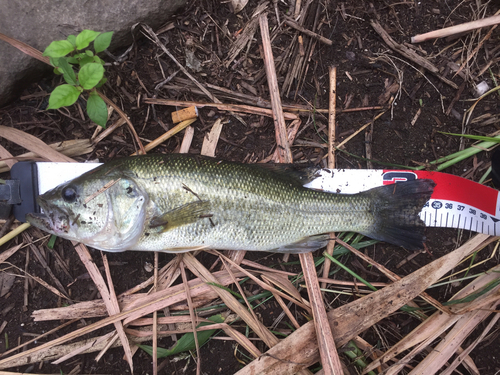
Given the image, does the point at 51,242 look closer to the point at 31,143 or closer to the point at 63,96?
the point at 31,143

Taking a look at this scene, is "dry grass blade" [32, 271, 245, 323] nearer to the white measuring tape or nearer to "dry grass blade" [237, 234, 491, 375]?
"dry grass blade" [237, 234, 491, 375]

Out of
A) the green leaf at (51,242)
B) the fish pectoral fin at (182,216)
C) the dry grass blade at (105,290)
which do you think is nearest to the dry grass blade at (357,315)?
the dry grass blade at (105,290)

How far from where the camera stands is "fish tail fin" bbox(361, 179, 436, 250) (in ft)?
10.4

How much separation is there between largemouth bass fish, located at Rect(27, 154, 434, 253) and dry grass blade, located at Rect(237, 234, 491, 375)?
0.42 meters

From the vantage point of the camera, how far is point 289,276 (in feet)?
11.0

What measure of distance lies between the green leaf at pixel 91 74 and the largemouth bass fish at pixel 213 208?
0.70m

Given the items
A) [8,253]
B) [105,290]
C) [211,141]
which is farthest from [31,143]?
[211,141]

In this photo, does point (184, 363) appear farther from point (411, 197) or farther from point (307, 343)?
point (411, 197)

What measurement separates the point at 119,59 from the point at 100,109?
81 cm

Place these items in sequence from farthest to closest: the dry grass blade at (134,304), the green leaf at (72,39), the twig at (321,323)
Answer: the dry grass blade at (134,304)
the twig at (321,323)
the green leaf at (72,39)

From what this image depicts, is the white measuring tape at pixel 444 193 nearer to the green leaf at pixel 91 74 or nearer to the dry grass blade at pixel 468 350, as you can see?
the dry grass blade at pixel 468 350

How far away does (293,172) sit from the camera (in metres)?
3.20

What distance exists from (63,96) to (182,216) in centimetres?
142

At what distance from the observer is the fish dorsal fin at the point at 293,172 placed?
3.15m
